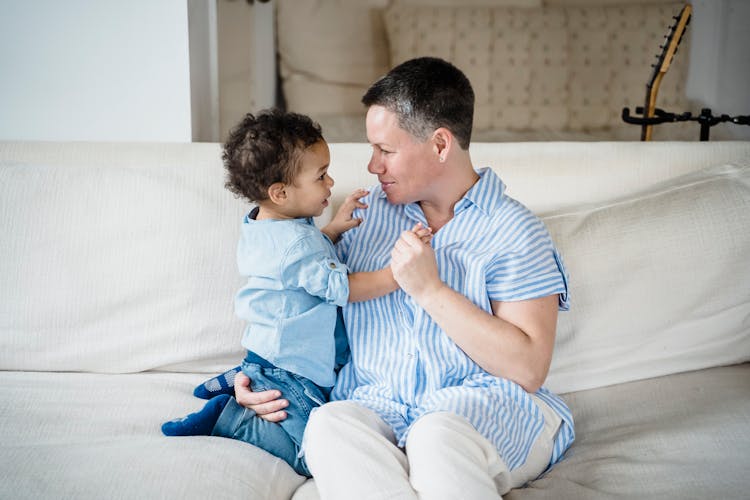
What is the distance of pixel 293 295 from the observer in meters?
1.46

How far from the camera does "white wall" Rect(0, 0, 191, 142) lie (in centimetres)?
220

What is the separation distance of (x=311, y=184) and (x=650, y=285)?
0.77 meters

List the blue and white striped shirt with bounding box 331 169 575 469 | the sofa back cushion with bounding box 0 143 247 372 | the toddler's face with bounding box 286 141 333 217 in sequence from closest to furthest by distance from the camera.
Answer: the blue and white striped shirt with bounding box 331 169 575 469, the toddler's face with bounding box 286 141 333 217, the sofa back cushion with bounding box 0 143 247 372

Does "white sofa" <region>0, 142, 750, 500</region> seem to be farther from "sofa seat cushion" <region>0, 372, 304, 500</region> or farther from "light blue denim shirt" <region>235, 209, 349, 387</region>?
"light blue denim shirt" <region>235, 209, 349, 387</region>

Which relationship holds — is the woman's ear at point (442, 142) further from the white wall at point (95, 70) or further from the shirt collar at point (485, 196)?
the white wall at point (95, 70)

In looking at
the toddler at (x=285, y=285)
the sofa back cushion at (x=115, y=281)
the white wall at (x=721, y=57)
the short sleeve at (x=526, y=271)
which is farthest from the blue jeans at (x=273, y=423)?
the white wall at (x=721, y=57)

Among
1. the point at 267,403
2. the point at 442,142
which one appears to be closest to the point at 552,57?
the point at 442,142

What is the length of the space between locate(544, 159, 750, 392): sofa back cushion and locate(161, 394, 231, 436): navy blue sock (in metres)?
0.72

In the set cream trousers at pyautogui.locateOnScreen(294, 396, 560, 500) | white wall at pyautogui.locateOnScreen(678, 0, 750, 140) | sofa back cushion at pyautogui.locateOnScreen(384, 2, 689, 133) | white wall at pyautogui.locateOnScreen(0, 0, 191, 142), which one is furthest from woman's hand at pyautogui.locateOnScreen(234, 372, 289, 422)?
white wall at pyautogui.locateOnScreen(678, 0, 750, 140)

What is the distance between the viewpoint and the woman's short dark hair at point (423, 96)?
4.84 ft

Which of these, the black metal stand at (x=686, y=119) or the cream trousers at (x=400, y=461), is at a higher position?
the black metal stand at (x=686, y=119)

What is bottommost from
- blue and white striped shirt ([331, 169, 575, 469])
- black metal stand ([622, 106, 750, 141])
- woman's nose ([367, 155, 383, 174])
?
blue and white striped shirt ([331, 169, 575, 469])

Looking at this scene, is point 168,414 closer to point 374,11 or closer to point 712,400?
point 712,400

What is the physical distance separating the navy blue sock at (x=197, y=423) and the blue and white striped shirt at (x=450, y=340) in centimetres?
25
